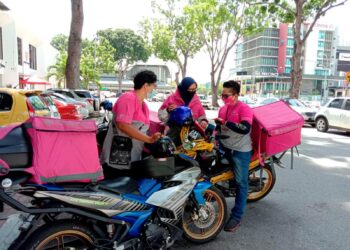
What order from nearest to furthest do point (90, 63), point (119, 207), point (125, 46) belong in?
point (119, 207), point (90, 63), point (125, 46)

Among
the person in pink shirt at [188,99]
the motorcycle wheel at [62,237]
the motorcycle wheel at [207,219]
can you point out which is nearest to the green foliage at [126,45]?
the person in pink shirt at [188,99]

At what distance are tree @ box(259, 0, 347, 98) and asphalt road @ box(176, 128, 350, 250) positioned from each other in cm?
1432

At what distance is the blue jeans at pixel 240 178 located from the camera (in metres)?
4.08

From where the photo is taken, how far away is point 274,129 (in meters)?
4.22

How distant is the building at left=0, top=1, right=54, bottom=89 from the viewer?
24234mm

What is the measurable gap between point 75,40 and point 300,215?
10.9 meters

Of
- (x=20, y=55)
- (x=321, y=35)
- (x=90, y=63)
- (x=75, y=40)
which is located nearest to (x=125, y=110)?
(x=75, y=40)

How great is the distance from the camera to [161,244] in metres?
3.06

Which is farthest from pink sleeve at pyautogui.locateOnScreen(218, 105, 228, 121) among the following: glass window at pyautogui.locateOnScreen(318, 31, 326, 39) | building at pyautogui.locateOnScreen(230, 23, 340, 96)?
glass window at pyautogui.locateOnScreen(318, 31, 326, 39)

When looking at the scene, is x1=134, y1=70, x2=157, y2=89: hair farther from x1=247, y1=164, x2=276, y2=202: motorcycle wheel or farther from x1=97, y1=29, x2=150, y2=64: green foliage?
x1=97, y1=29, x2=150, y2=64: green foliage

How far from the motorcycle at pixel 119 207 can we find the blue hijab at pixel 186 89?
1451 millimetres

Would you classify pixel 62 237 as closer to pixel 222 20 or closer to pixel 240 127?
pixel 240 127

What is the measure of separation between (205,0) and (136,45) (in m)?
42.7

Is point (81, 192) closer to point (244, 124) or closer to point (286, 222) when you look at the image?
point (244, 124)
